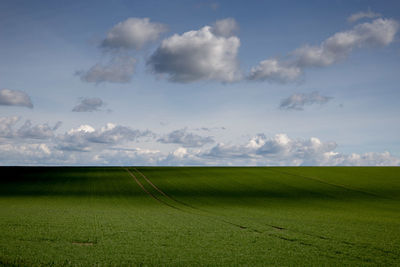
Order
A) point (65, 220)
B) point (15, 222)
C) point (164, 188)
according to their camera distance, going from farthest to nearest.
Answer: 1. point (164, 188)
2. point (65, 220)
3. point (15, 222)

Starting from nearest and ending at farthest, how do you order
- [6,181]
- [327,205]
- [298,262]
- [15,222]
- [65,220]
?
[298,262], [15,222], [65,220], [327,205], [6,181]

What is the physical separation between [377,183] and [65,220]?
46056 millimetres

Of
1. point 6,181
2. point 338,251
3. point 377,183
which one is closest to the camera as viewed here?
point 338,251

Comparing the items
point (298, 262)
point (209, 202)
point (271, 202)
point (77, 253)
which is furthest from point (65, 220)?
point (271, 202)

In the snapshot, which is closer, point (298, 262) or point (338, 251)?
point (298, 262)

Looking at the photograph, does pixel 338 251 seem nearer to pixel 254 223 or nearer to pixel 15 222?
pixel 254 223

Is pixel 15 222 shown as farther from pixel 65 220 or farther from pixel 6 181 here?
pixel 6 181

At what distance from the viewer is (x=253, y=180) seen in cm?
5478

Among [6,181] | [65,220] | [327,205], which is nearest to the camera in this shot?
[65,220]

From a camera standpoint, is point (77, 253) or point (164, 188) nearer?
point (77, 253)

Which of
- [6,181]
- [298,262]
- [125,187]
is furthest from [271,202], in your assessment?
[6,181]

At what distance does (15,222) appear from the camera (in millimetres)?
19078

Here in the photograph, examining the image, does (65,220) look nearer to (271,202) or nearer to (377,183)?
(271,202)

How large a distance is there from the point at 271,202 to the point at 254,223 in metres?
→ 16.4
